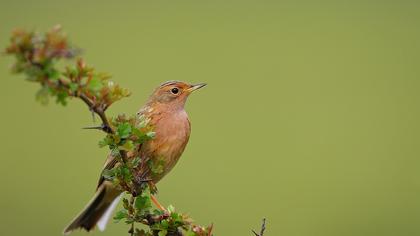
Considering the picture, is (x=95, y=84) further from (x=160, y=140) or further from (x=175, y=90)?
(x=175, y=90)

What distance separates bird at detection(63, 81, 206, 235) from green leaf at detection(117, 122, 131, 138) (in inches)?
60.8

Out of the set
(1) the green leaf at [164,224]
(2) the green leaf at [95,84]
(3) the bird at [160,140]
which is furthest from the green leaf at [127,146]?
(3) the bird at [160,140]

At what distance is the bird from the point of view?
516 cm

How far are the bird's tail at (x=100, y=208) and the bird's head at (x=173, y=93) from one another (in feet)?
2.59

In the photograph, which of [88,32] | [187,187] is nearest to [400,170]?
[187,187]

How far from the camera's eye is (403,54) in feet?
58.5

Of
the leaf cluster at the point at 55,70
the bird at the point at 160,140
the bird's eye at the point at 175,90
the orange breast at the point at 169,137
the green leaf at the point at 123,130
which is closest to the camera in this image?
the leaf cluster at the point at 55,70

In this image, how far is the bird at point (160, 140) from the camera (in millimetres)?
5164

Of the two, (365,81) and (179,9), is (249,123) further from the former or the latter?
(179,9)

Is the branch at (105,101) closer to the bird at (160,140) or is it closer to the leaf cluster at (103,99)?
the leaf cluster at (103,99)

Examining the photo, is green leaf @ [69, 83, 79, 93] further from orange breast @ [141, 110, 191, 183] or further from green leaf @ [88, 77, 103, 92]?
orange breast @ [141, 110, 191, 183]

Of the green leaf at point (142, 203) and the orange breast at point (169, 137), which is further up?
the orange breast at point (169, 137)

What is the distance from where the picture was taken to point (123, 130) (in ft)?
10.9

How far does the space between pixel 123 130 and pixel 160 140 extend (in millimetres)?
1752
